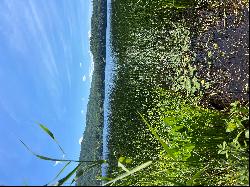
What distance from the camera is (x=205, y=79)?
4430mm

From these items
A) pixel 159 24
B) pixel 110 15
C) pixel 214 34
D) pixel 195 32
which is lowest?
pixel 214 34

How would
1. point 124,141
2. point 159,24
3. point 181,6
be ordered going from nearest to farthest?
1. point 181,6
2. point 159,24
3. point 124,141

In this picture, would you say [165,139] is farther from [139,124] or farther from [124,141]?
[124,141]

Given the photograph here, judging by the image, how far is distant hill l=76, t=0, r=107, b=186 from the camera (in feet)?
25.4

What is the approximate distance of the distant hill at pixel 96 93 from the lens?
7.75m

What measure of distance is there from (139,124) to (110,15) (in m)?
4.08

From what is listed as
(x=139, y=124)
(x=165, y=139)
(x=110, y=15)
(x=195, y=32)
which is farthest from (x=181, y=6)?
(x=110, y=15)

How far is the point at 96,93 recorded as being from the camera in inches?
356

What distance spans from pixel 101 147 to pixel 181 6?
10.9 feet

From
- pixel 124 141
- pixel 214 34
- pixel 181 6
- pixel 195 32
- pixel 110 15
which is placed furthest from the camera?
pixel 110 15

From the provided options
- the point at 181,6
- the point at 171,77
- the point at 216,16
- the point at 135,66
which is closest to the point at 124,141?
the point at 135,66

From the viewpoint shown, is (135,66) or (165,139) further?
(135,66)

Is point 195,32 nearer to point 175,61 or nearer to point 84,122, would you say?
point 175,61

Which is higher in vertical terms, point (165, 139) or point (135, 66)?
point (135, 66)
